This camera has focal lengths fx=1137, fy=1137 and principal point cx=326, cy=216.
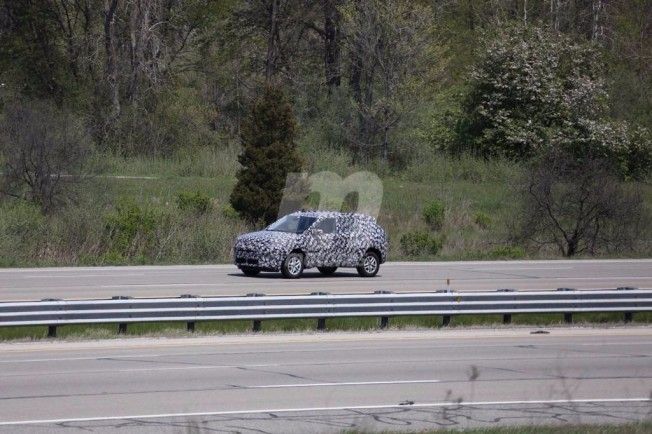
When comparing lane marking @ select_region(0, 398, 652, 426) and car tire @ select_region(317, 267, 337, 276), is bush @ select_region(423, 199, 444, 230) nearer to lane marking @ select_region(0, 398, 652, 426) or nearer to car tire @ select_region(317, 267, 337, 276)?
car tire @ select_region(317, 267, 337, 276)

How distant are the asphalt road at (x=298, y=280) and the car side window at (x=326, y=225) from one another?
4.05 feet

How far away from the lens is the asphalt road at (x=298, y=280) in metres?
24.2

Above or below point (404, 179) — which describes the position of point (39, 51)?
above

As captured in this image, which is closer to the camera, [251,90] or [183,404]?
[183,404]

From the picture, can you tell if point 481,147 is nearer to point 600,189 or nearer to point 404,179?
point 404,179

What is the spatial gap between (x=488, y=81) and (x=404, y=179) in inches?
285

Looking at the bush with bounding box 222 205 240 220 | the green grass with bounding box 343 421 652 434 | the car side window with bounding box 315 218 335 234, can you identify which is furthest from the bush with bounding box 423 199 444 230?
the green grass with bounding box 343 421 652 434

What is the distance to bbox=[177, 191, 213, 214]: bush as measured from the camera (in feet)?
127

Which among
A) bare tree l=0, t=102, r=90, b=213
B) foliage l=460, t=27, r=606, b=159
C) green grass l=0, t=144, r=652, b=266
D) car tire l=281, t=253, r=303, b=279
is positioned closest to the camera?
car tire l=281, t=253, r=303, b=279

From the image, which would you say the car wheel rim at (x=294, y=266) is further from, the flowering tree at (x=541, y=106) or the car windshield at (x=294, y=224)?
the flowering tree at (x=541, y=106)

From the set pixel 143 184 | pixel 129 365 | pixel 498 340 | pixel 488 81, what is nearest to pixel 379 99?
pixel 488 81

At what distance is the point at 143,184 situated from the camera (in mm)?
44406

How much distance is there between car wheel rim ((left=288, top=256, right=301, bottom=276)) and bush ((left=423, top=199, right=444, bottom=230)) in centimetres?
1539

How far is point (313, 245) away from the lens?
1096 inches
